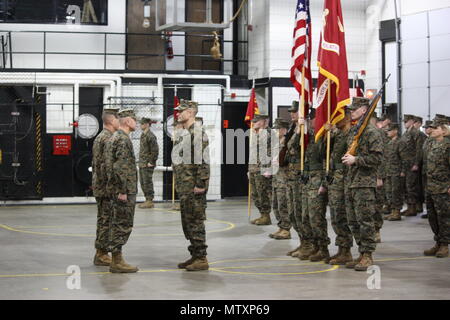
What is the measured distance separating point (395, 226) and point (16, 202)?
10443mm

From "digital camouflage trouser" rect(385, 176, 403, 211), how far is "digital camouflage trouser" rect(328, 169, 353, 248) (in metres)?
6.76

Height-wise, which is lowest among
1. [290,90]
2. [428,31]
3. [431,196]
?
[431,196]

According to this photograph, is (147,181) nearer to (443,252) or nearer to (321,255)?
(321,255)

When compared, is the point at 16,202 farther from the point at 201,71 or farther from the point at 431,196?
the point at 431,196

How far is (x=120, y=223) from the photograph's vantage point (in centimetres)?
953

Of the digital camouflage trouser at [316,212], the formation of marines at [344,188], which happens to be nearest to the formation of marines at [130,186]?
the digital camouflage trouser at [316,212]

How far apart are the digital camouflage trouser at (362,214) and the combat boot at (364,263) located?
83 millimetres

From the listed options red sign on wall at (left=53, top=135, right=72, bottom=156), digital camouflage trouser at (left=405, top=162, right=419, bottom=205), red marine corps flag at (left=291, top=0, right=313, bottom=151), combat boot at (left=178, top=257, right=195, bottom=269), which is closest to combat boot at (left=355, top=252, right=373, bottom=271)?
combat boot at (left=178, top=257, right=195, bottom=269)

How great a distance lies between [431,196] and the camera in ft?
37.7

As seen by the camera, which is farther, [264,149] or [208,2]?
[208,2]

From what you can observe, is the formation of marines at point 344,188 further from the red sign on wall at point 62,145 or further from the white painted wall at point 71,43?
the white painted wall at point 71,43

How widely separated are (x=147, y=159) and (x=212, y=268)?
937cm

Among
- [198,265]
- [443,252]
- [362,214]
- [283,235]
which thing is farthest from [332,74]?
[283,235]

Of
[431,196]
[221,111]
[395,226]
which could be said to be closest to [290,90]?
[221,111]
